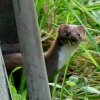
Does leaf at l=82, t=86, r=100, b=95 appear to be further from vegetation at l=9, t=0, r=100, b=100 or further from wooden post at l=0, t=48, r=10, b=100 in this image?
wooden post at l=0, t=48, r=10, b=100

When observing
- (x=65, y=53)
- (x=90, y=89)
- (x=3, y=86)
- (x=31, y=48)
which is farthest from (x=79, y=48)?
(x=3, y=86)

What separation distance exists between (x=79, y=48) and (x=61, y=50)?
7.8 inches

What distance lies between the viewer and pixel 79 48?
206 cm

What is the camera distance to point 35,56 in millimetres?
1297

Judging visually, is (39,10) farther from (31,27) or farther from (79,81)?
(31,27)

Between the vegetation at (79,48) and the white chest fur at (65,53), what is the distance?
0.03 m

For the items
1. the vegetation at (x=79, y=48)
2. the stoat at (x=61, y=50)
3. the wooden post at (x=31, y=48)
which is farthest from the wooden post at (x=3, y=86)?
the stoat at (x=61, y=50)

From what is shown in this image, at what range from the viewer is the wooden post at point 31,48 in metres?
1.25

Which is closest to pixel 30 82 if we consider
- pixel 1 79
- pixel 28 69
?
pixel 28 69

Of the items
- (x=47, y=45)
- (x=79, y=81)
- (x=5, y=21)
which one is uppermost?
(x=5, y=21)

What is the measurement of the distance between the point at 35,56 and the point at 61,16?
99 cm

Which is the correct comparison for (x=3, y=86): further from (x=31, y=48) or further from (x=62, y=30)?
(x=62, y=30)

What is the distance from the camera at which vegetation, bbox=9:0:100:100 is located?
1.83 meters

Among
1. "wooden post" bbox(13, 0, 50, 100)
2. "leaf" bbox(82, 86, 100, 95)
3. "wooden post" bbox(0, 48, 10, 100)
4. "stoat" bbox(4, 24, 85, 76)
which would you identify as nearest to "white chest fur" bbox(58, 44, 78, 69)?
"stoat" bbox(4, 24, 85, 76)
